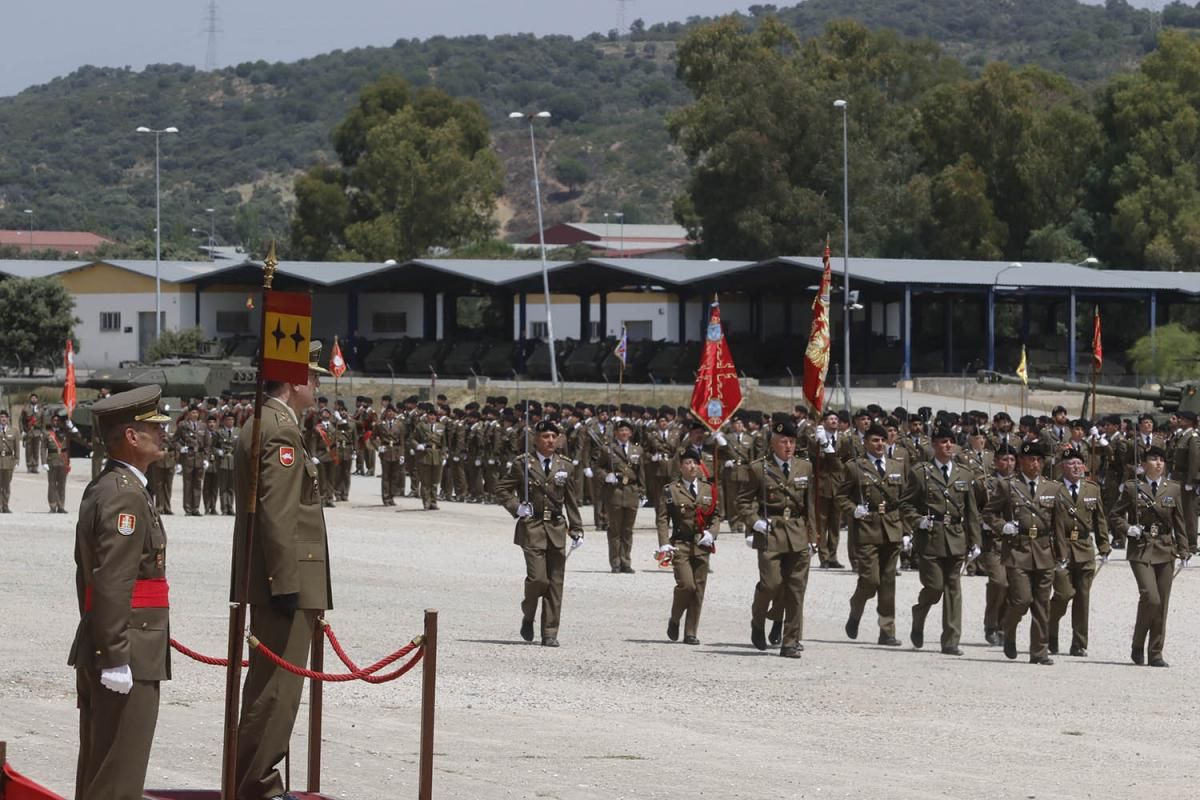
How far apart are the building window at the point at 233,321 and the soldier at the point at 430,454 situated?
33115 millimetres

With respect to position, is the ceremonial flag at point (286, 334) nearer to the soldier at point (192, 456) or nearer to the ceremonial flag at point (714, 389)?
the ceremonial flag at point (714, 389)

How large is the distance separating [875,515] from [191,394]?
30.2 m

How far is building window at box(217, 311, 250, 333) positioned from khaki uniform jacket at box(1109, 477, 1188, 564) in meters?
51.9

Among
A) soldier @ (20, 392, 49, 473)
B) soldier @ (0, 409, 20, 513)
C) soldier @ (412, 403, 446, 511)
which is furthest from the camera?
soldier @ (20, 392, 49, 473)

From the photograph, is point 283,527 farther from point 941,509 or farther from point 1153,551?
point 1153,551

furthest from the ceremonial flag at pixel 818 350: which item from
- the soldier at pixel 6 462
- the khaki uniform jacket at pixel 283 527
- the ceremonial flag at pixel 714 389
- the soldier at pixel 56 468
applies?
the soldier at pixel 6 462

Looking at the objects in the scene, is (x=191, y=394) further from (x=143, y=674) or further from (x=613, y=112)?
(x=613, y=112)

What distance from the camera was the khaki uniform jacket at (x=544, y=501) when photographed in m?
16.8

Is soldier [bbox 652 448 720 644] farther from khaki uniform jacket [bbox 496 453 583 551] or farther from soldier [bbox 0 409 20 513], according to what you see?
soldier [bbox 0 409 20 513]

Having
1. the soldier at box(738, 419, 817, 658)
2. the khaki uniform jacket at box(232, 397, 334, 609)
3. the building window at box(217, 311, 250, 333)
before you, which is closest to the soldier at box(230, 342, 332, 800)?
the khaki uniform jacket at box(232, 397, 334, 609)

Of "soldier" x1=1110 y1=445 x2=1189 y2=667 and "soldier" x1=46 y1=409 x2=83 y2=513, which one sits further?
"soldier" x1=46 y1=409 x2=83 y2=513

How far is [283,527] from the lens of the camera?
905cm

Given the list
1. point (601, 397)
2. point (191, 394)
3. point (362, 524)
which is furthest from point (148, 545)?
point (601, 397)

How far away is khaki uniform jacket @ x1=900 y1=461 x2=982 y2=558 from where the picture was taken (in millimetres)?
17094
